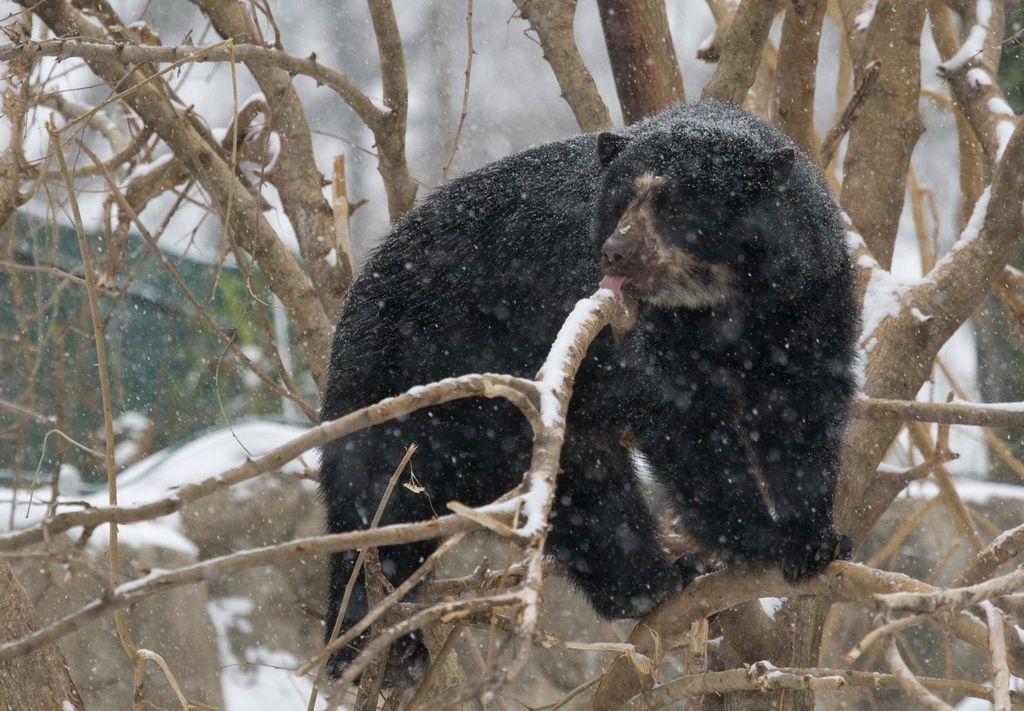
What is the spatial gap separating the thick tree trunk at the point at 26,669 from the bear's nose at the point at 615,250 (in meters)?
1.70

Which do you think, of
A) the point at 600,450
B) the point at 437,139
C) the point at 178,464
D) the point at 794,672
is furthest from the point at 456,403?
the point at 437,139

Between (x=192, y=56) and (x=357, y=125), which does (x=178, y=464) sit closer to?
(x=192, y=56)

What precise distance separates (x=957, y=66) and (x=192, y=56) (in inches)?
123

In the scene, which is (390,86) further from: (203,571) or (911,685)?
(911,685)

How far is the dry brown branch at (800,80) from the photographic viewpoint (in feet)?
14.5

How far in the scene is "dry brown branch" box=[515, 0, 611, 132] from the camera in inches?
170

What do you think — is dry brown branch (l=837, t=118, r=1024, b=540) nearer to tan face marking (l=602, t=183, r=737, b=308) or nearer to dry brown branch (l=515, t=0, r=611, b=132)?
tan face marking (l=602, t=183, r=737, b=308)

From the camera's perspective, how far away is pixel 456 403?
352 centimetres

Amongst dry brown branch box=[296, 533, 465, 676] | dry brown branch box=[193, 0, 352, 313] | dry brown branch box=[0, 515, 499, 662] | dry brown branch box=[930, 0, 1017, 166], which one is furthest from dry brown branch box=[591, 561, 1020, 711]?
dry brown branch box=[930, 0, 1017, 166]

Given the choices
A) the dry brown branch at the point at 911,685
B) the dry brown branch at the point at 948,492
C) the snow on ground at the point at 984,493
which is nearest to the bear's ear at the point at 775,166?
the dry brown branch at the point at 911,685

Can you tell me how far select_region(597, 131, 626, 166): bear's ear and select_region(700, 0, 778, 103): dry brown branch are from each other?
113 cm

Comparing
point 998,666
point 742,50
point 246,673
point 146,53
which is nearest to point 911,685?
point 998,666

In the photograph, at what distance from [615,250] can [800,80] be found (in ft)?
6.89

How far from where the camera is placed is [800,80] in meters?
4.45
